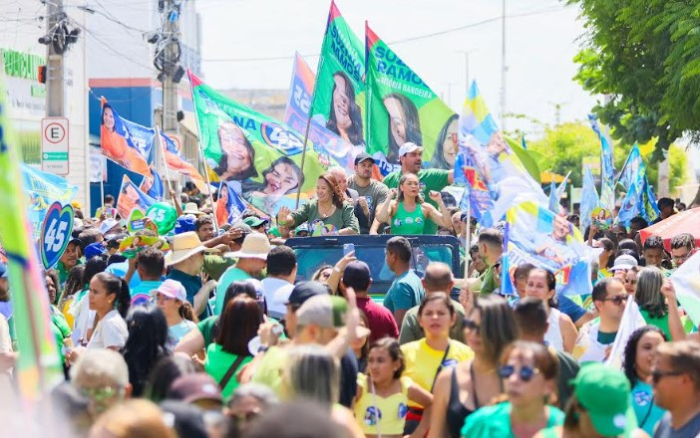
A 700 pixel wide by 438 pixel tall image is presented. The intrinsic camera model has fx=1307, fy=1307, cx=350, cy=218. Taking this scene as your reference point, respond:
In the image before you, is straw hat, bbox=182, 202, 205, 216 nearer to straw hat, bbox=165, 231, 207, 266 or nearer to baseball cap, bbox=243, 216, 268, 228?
baseball cap, bbox=243, 216, 268, 228

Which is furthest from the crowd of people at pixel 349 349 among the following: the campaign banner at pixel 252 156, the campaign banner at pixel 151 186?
the campaign banner at pixel 151 186

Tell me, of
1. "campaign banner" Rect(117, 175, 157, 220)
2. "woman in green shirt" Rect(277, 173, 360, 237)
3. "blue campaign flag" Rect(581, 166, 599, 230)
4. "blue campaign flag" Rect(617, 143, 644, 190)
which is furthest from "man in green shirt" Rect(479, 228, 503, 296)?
Result: "campaign banner" Rect(117, 175, 157, 220)

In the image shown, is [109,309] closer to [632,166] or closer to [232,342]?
[232,342]

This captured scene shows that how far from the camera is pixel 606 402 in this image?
5355 mm

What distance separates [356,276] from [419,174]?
14.3 ft

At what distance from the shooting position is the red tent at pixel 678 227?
14.5 metres

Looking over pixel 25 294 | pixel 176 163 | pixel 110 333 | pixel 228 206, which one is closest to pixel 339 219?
pixel 110 333

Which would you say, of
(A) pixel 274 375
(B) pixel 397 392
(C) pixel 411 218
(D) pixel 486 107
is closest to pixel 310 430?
(A) pixel 274 375

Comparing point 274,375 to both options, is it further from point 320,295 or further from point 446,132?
point 446,132

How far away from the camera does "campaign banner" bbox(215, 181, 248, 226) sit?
15.5m

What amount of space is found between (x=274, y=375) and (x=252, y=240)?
3281 mm

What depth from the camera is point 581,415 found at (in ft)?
17.8

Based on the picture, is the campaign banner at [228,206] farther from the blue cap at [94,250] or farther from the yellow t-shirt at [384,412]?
the yellow t-shirt at [384,412]

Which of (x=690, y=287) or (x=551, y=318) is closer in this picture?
(x=551, y=318)
